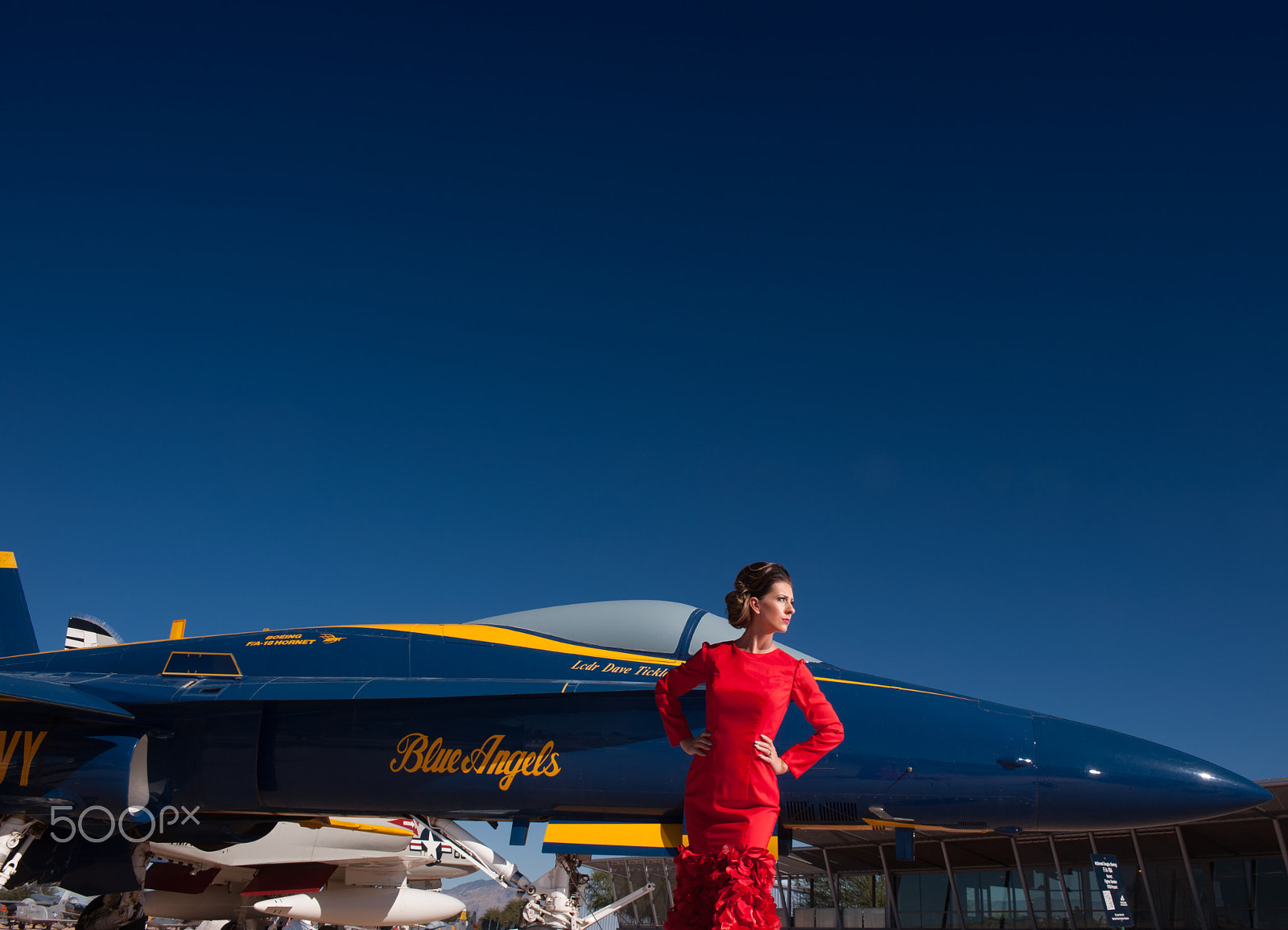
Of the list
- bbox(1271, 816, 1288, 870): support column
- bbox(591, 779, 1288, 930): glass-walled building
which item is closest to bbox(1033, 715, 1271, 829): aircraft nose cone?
bbox(591, 779, 1288, 930): glass-walled building

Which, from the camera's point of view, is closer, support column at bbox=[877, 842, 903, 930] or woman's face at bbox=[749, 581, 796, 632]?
woman's face at bbox=[749, 581, 796, 632]

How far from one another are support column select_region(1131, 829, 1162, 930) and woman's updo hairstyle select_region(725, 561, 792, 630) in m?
22.9

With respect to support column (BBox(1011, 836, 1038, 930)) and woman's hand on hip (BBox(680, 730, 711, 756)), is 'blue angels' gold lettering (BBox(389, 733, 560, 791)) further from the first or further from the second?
support column (BBox(1011, 836, 1038, 930))

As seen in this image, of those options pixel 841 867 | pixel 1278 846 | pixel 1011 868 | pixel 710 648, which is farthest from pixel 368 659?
pixel 841 867

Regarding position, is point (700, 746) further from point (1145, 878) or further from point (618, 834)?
point (1145, 878)

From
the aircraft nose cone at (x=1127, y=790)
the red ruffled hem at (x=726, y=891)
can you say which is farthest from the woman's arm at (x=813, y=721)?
Answer: the aircraft nose cone at (x=1127, y=790)

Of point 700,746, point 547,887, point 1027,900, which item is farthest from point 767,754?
point 1027,900

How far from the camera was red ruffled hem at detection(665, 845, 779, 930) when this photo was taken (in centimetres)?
306

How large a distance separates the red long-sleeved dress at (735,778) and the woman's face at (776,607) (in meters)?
0.12

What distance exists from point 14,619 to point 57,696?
5.59 m

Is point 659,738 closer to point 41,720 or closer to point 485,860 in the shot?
point 41,720

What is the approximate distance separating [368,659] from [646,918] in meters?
32.6

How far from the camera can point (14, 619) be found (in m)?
12.0

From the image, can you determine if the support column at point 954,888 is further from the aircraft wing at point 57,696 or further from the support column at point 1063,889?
the aircraft wing at point 57,696
